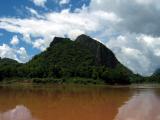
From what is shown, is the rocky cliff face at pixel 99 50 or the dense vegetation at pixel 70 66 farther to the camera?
the rocky cliff face at pixel 99 50

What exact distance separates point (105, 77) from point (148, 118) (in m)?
73.9

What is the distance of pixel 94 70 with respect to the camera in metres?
94.0

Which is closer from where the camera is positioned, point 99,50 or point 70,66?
point 70,66

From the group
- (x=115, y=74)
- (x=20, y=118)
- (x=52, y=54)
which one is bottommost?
(x=20, y=118)

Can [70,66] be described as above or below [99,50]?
below

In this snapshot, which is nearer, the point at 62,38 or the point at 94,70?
the point at 94,70

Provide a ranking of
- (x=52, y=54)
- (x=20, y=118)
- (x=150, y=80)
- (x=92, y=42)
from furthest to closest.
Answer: (x=92, y=42) < (x=150, y=80) < (x=52, y=54) < (x=20, y=118)

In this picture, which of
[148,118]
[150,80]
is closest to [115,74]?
[150,80]

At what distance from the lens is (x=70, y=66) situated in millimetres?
112188

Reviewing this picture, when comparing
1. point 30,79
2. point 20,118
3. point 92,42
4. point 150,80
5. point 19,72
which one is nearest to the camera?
point 20,118

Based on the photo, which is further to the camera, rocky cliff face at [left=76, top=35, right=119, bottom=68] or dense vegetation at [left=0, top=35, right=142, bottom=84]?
rocky cliff face at [left=76, top=35, right=119, bottom=68]

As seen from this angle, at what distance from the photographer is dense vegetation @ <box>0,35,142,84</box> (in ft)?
291

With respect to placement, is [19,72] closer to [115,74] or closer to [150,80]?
[115,74]

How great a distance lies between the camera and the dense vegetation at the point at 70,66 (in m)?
88.8
